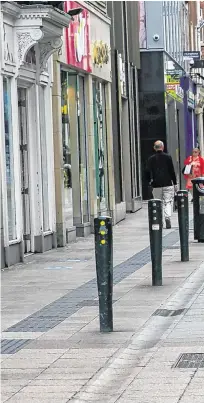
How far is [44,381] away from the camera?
7969 millimetres

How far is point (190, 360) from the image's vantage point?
8711 mm

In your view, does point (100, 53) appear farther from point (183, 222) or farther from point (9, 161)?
point (183, 222)

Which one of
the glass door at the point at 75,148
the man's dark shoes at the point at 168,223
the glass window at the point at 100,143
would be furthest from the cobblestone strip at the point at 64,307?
the glass window at the point at 100,143

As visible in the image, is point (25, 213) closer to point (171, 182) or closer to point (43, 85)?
point (43, 85)

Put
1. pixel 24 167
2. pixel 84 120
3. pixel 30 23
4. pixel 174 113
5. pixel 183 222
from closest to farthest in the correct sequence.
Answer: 1. pixel 183 222
2. pixel 30 23
3. pixel 24 167
4. pixel 84 120
5. pixel 174 113

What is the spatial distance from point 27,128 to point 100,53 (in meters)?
7.17

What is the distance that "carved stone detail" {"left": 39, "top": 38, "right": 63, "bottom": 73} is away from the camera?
19.4m

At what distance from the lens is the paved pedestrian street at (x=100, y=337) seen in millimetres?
7711

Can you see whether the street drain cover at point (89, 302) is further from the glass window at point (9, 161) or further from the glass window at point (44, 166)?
the glass window at point (44, 166)

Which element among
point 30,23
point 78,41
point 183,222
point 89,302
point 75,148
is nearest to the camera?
point 89,302

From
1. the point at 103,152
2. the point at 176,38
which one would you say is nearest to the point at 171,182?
the point at 103,152

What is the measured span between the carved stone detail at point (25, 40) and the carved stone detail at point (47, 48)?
1436mm

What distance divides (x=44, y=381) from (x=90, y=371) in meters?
0.47

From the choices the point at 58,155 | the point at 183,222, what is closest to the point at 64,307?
the point at 183,222
